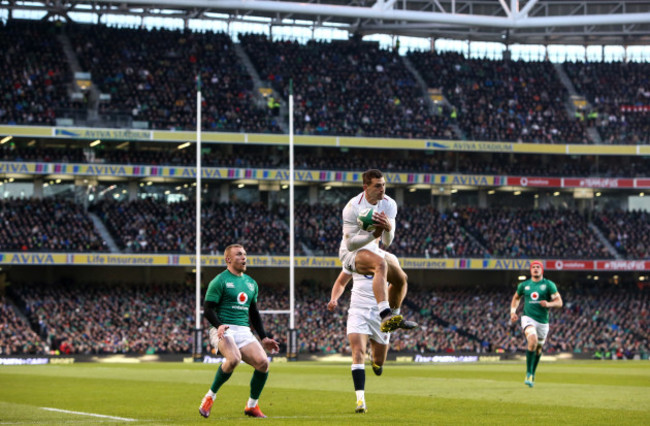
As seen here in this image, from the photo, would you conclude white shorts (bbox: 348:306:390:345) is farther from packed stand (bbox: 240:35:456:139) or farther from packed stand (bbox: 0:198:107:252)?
packed stand (bbox: 240:35:456:139)

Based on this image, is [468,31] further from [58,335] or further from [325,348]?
[58,335]

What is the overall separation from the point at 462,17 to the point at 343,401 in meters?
42.0

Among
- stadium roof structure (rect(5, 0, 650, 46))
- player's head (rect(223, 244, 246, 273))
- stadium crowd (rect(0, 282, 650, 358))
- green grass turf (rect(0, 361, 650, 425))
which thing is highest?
stadium roof structure (rect(5, 0, 650, 46))

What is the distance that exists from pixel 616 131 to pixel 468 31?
1304 cm

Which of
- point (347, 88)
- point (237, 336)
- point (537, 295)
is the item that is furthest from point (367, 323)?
point (347, 88)

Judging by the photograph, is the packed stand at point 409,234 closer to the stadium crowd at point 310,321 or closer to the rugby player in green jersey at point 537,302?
the stadium crowd at point 310,321

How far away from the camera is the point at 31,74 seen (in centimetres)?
6325

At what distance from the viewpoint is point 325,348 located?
53.4 m

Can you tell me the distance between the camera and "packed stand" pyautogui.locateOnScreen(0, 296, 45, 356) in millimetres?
48844

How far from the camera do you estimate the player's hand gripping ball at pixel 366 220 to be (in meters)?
13.9

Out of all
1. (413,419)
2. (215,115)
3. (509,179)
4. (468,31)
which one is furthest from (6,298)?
(413,419)

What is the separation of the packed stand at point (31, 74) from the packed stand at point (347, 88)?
1358 centimetres

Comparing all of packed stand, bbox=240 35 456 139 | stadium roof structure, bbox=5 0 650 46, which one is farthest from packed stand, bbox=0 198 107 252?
packed stand, bbox=240 35 456 139

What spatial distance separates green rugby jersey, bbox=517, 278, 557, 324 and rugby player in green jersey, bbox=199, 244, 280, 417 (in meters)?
10.7
